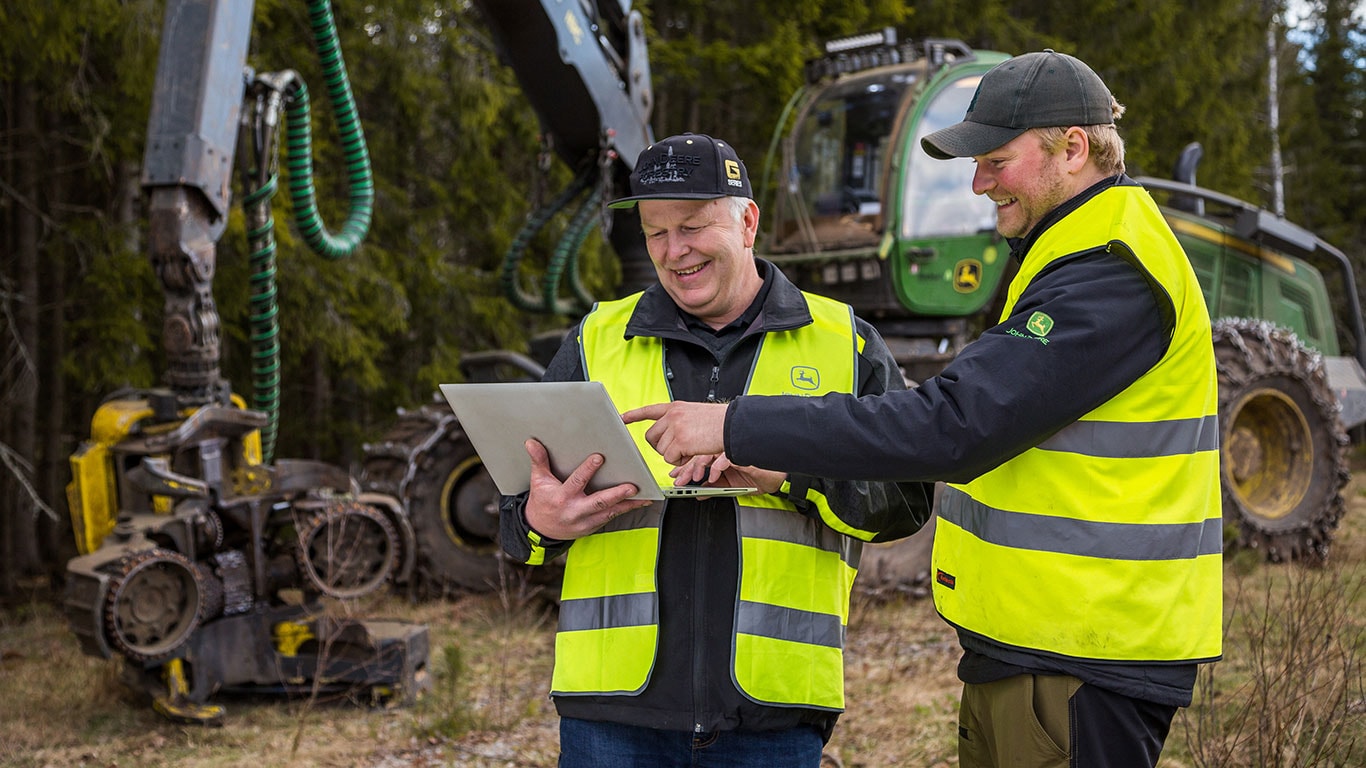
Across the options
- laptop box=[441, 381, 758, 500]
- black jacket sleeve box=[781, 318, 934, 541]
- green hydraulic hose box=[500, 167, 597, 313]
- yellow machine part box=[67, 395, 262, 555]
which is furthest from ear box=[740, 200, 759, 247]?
green hydraulic hose box=[500, 167, 597, 313]

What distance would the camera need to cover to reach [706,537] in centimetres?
247

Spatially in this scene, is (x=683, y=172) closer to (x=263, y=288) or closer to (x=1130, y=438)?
(x=1130, y=438)

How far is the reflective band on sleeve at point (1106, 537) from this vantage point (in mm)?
2174

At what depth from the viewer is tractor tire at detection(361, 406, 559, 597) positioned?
24.2 ft

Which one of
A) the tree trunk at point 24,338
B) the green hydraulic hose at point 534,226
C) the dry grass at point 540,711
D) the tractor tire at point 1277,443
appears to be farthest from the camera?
the tree trunk at point 24,338

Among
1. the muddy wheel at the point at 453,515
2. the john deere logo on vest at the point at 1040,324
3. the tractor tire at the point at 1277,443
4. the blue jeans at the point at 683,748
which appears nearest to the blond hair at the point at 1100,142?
the john deere logo on vest at the point at 1040,324

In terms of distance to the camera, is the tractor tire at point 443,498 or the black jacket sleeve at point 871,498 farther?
the tractor tire at point 443,498

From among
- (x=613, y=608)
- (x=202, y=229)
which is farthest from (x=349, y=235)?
(x=613, y=608)

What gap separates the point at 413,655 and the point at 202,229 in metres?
2.17

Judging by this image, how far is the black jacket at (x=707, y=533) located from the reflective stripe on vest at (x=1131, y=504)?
35 centimetres

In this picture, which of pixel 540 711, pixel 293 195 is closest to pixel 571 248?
pixel 293 195

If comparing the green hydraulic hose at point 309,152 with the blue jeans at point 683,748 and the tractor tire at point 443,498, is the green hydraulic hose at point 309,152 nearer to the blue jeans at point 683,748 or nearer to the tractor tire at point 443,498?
the tractor tire at point 443,498

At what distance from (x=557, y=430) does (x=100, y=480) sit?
3797mm

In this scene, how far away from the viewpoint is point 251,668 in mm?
5395
